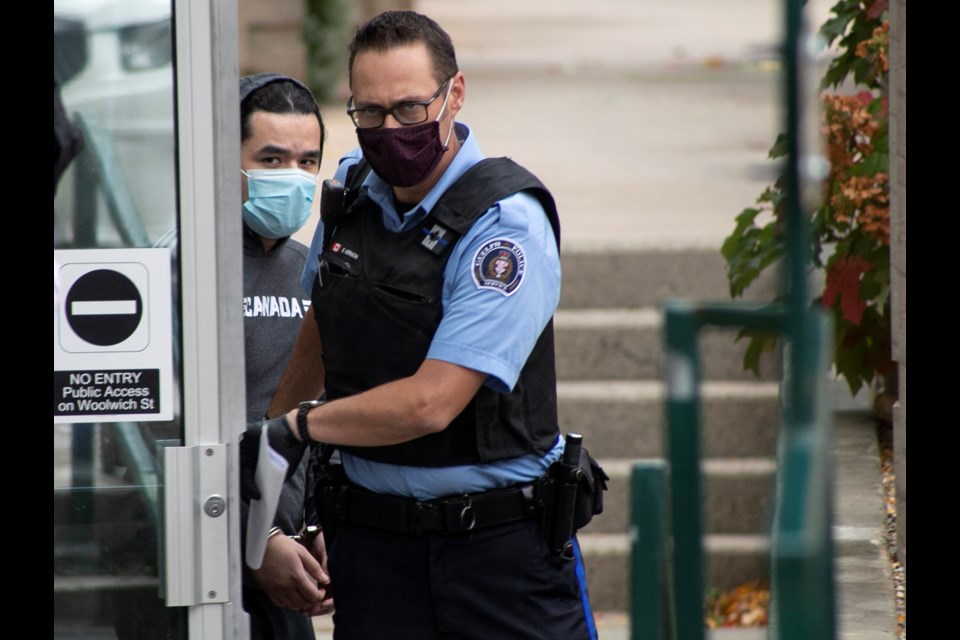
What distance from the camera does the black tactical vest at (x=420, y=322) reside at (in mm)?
2600

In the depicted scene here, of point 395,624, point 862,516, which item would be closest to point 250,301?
point 395,624

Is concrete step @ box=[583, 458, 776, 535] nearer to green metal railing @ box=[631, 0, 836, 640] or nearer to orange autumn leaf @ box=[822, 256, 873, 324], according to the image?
orange autumn leaf @ box=[822, 256, 873, 324]

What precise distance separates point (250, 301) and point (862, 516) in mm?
2709

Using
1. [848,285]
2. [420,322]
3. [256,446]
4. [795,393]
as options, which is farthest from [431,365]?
[848,285]

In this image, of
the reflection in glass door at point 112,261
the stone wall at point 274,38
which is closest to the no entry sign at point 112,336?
the reflection in glass door at point 112,261

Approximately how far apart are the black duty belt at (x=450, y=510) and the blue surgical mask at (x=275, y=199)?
2.25 ft

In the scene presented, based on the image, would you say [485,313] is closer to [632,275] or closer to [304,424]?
[304,424]

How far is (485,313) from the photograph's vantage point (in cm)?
250

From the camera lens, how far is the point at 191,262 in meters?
2.53

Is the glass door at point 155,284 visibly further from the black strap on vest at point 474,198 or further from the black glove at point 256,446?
the black strap on vest at point 474,198

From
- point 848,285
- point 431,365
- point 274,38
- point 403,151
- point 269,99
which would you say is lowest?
point 431,365

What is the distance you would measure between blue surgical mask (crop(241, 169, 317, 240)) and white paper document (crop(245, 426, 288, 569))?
0.61 metres

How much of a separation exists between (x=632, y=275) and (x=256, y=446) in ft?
11.6

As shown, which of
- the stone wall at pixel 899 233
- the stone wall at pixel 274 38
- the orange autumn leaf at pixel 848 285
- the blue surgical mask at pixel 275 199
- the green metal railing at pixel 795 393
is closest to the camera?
the green metal railing at pixel 795 393
